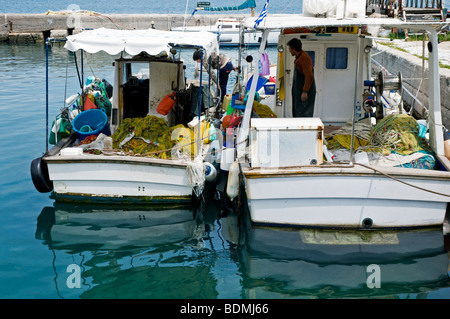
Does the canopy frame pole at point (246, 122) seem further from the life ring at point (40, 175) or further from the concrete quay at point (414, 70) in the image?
the concrete quay at point (414, 70)

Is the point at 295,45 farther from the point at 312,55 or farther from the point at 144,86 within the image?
the point at 144,86

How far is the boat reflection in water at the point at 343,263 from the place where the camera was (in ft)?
19.6

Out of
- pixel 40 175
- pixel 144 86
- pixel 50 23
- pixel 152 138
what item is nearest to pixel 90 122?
pixel 144 86

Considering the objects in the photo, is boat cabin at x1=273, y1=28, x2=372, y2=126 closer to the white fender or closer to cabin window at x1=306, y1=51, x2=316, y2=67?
cabin window at x1=306, y1=51, x2=316, y2=67

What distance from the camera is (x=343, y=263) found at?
255 inches

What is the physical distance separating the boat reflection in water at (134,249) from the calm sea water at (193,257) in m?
0.01

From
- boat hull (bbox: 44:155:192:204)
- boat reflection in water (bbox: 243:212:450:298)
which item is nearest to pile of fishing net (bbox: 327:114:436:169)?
boat reflection in water (bbox: 243:212:450:298)

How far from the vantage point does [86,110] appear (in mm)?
9703

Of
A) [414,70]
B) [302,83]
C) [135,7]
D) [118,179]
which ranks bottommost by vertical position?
[118,179]

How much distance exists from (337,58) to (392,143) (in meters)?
1.79

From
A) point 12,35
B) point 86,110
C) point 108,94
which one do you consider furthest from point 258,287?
point 12,35

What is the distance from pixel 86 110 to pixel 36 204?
6.47ft

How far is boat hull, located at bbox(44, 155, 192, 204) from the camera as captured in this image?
308 inches

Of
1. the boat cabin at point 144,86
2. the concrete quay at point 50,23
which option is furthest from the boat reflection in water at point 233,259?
the concrete quay at point 50,23
